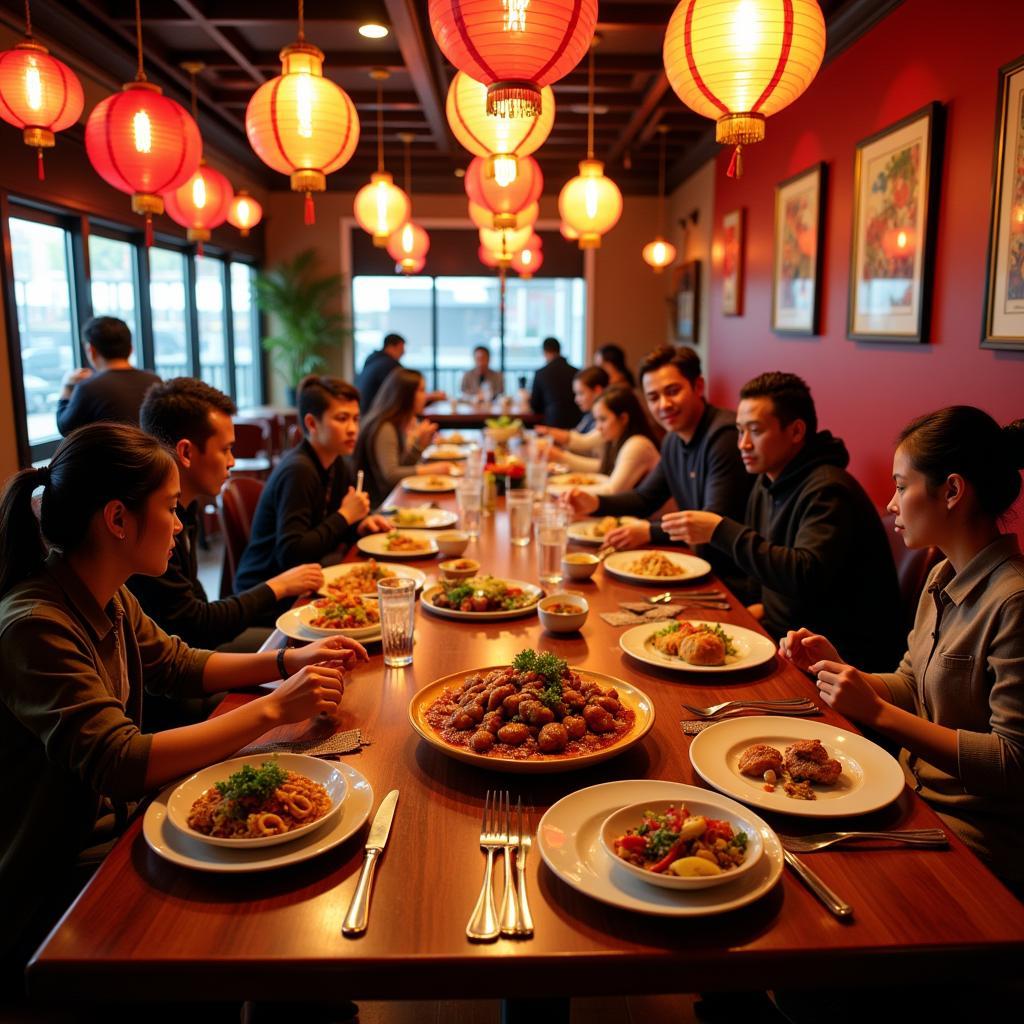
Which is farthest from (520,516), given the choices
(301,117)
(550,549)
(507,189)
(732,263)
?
(732,263)

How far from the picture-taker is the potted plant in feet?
30.3

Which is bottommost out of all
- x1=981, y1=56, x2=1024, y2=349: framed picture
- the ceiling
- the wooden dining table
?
the wooden dining table

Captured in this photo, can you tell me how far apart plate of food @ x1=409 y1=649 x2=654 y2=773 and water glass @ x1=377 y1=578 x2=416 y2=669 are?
0.68 ft

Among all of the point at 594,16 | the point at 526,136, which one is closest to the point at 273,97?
the point at 526,136

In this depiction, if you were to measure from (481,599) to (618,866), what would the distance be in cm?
102

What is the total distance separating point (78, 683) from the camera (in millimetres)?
1213

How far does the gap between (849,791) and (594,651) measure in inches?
26.2

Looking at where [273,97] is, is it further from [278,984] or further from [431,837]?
[278,984]

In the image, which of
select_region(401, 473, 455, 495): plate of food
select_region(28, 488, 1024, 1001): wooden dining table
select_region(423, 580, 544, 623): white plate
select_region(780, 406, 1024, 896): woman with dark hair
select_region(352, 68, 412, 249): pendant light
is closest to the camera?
select_region(28, 488, 1024, 1001): wooden dining table

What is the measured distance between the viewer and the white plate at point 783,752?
1164 mm

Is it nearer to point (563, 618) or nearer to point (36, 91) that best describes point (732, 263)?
point (36, 91)

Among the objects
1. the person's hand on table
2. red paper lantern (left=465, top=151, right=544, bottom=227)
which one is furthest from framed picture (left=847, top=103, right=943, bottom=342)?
the person's hand on table

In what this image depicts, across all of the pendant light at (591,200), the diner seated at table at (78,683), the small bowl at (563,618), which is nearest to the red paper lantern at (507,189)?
the pendant light at (591,200)

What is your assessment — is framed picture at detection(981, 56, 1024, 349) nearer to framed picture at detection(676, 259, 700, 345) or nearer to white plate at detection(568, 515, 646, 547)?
white plate at detection(568, 515, 646, 547)
